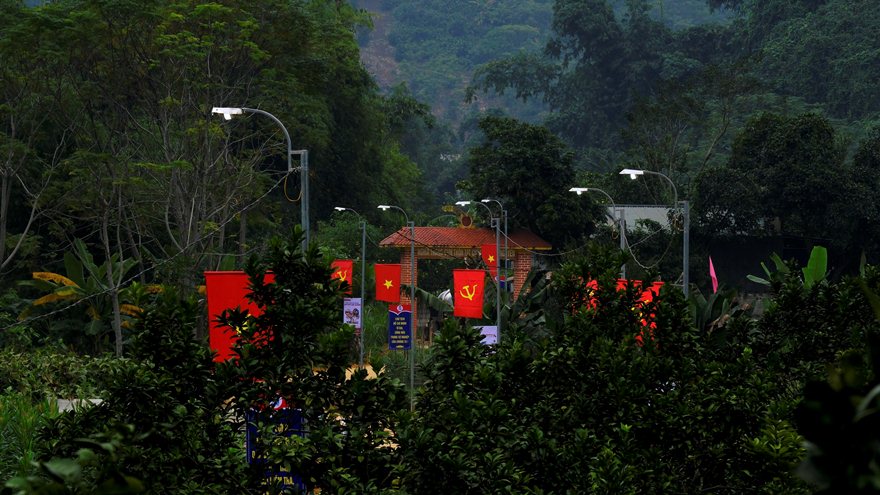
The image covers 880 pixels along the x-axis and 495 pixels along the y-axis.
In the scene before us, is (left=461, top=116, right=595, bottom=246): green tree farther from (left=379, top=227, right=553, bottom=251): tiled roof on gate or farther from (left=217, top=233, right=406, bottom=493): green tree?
(left=217, top=233, right=406, bottom=493): green tree

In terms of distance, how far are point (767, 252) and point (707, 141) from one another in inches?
1344

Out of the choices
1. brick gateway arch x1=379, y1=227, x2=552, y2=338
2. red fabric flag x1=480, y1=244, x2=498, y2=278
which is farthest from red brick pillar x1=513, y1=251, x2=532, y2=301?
red fabric flag x1=480, y1=244, x2=498, y2=278

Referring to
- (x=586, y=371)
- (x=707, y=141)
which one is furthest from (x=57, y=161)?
(x=707, y=141)

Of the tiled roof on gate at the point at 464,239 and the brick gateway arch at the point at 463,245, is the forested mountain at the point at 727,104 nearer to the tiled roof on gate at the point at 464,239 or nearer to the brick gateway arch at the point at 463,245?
the tiled roof on gate at the point at 464,239

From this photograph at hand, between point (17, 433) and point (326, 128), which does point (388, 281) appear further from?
point (17, 433)

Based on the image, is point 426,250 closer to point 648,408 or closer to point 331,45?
point 331,45

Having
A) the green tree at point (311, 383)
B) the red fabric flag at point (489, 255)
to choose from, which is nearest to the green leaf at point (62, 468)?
the green tree at point (311, 383)

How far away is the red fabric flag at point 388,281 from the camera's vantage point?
4231 centimetres

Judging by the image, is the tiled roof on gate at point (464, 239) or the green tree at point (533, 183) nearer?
the tiled roof on gate at point (464, 239)

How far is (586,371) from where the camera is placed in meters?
12.1

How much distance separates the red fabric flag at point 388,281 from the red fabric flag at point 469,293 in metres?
6.95

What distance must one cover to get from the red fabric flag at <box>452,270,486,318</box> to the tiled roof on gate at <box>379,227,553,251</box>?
17.8 metres

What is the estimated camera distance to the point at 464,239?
55625mm

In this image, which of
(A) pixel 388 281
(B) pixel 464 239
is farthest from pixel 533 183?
(A) pixel 388 281
